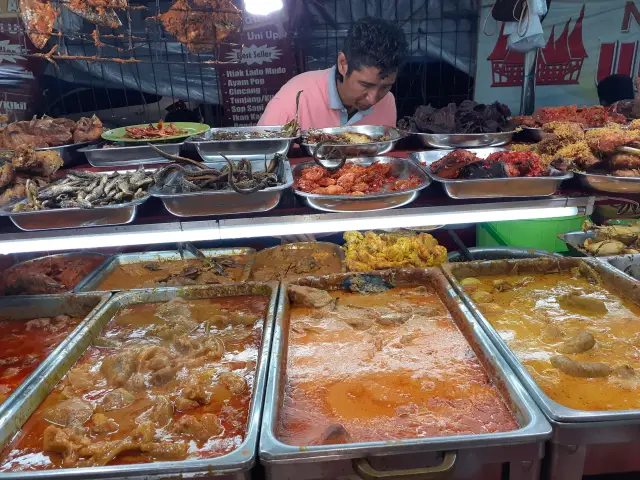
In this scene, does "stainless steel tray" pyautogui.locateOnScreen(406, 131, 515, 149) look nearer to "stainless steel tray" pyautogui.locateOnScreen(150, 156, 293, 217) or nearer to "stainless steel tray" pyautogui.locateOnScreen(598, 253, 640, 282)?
"stainless steel tray" pyautogui.locateOnScreen(598, 253, 640, 282)

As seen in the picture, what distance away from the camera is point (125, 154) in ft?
8.68

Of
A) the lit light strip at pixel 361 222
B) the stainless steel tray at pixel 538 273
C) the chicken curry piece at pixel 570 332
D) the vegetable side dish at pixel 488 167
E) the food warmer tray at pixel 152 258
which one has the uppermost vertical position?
the vegetable side dish at pixel 488 167

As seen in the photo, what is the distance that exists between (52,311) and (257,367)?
1491 mm

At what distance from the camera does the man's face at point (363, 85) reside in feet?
12.4

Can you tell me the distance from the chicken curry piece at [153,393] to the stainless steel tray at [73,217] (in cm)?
66

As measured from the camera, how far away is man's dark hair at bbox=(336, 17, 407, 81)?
3.60 meters

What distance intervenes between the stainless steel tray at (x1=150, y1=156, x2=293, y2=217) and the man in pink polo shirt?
2.10m

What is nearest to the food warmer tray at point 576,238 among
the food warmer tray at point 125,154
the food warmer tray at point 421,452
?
the food warmer tray at point 421,452

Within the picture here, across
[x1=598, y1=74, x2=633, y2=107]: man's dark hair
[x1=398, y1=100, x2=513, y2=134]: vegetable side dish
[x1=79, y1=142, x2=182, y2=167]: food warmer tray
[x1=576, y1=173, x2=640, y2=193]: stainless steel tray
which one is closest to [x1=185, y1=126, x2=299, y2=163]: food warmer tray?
[x1=79, y1=142, x2=182, y2=167]: food warmer tray

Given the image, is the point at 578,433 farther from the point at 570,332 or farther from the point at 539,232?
the point at 539,232

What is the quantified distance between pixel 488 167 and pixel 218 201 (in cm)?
127

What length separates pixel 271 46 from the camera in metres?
6.02

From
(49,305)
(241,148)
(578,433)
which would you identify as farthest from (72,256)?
(578,433)

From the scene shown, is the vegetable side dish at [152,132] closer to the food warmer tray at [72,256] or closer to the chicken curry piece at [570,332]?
the food warmer tray at [72,256]
